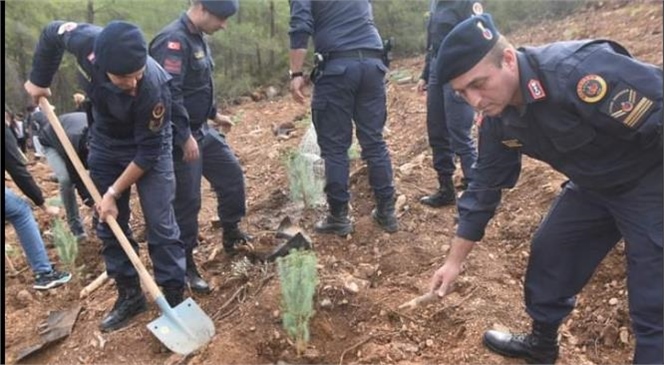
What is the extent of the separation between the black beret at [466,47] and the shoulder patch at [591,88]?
33 centimetres

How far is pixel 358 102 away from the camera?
411 cm

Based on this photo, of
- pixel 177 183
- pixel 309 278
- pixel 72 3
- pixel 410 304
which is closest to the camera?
pixel 309 278

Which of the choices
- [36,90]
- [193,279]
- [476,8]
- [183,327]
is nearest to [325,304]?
[183,327]

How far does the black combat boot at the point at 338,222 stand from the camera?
423cm

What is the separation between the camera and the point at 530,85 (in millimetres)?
2195

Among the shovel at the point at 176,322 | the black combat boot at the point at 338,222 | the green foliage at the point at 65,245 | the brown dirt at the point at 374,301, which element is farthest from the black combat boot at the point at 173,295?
the black combat boot at the point at 338,222

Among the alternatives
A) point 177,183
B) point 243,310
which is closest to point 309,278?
point 243,310

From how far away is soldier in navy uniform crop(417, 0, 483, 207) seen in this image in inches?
163

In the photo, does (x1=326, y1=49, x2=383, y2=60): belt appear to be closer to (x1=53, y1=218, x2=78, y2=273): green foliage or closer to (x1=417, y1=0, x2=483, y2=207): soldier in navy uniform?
(x1=417, y1=0, x2=483, y2=207): soldier in navy uniform

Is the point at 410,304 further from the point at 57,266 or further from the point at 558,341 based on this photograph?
the point at 57,266

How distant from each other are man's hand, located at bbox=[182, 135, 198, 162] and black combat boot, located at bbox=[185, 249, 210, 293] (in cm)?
62

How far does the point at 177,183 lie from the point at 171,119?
0.40 m

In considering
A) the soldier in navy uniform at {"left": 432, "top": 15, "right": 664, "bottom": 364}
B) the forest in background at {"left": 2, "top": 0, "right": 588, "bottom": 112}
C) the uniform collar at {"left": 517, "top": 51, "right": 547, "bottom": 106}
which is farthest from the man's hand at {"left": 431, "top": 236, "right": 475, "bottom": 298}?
the forest in background at {"left": 2, "top": 0, "right": 588, "bottom": 112}

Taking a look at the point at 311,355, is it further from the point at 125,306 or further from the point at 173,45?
the point at 173,45
